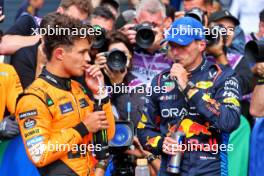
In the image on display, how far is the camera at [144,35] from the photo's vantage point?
6.37 meters

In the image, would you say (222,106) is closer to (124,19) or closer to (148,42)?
(148,42)

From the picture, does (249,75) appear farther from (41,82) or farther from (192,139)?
(41,82)

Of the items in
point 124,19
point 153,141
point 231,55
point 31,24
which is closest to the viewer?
point 153,141

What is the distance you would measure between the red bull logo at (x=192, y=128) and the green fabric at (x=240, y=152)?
1.22m

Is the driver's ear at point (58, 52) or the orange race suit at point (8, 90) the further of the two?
the orange race suit at point (8, 90)

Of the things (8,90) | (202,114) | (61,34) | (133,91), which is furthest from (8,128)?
(202,114)

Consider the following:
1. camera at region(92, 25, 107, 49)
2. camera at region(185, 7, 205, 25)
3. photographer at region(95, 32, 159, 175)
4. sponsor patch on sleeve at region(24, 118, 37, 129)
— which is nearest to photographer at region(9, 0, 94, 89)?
camera at region(92, 25, 107, 49)

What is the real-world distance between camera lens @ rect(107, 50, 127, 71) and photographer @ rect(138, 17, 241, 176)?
0.77m

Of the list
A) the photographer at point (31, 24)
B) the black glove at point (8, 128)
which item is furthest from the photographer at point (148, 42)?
the black glove at point (8, 128)

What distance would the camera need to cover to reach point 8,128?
5637mm

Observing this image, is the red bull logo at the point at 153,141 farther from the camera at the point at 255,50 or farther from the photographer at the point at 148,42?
the photographer at the point at 148,42

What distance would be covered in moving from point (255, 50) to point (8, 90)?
79.1 inches

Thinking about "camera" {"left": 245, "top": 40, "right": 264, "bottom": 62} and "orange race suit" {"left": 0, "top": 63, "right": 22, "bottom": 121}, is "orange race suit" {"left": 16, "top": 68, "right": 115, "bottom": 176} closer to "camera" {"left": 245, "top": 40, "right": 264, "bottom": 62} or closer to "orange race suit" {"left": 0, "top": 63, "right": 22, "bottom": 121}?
"orange race suit" {"left": 0, "top": 63, "right": 22, "bottom": 121}

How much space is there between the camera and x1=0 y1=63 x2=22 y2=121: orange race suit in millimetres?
5820
